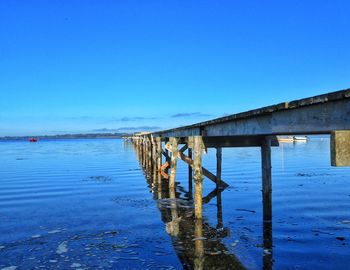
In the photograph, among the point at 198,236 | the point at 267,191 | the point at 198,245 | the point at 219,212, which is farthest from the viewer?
the point at 219,212

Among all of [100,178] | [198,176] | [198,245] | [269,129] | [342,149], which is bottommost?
[198,245]

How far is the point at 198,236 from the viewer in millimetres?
8789

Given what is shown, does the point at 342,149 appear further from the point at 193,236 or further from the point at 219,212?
the point at 219,212

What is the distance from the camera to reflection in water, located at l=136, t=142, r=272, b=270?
23.0 feet

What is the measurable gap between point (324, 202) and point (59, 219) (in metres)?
8.35

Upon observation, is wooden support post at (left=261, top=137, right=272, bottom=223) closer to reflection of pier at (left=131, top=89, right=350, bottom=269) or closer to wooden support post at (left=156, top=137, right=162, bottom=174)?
reflection of pier at (left=131, top=89, right=350, bottom=269)

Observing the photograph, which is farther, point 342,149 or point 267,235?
point 267,235

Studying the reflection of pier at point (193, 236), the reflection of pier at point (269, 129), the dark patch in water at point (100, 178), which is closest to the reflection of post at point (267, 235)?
the reflection of pier at point (269, 129)

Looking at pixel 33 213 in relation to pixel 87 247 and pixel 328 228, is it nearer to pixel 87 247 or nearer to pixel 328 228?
pixel 87 247

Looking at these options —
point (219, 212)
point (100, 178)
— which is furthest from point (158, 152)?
point (219, 212)

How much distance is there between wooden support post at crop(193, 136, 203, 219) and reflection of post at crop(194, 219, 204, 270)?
34 centimetres

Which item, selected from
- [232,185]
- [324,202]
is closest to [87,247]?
[324,202]

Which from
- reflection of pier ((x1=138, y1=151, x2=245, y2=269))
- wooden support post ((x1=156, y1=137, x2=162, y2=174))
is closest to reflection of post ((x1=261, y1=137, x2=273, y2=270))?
reflection of pier ((x1=138, y1=151, x2=245, y2=269))

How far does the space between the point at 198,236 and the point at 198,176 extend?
2.27m
